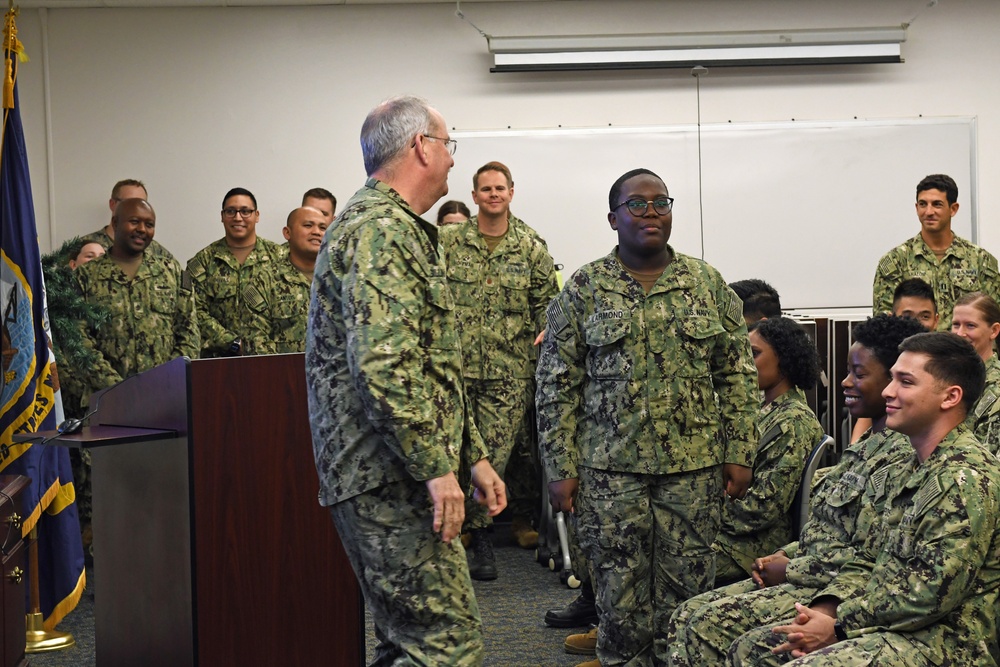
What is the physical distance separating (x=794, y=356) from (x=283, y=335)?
110 inches

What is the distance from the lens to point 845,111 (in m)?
7.48

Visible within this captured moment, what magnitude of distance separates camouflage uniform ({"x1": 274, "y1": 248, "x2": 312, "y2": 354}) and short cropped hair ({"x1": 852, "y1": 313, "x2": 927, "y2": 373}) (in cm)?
309

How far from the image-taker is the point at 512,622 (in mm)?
4277

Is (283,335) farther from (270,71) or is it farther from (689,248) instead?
(689,248)

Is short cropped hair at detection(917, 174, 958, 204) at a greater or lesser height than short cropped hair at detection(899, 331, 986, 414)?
greater

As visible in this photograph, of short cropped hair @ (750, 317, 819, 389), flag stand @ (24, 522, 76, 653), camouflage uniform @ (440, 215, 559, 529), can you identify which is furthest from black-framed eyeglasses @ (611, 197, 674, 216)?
flag stand @ (24, 522, 76, 653)

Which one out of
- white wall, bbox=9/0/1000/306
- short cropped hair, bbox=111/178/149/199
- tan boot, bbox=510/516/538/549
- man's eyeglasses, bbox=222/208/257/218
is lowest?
tan boot, bbox=510/516/538/549

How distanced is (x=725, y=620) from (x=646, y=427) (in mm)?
616

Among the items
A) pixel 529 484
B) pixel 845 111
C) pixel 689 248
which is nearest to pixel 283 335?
pixel 529 484

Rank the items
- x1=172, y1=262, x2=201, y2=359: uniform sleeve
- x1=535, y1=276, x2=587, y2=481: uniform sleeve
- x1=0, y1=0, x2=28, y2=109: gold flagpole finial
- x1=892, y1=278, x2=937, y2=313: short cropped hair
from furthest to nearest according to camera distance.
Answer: x1=172, y1=262, x2=201, y2=359: uniform sleeve → x1=892, y1=278, x2=937, y2=313: short cropped hair → x1=0, y1=0, x2=28, y2=109: gold flagpole finial → x1=535, y1=276, x2=587, y2=481: uniform sleeve

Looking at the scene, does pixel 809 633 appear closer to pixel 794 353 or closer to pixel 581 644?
pixel 794 353

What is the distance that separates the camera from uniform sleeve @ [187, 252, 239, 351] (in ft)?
18.1

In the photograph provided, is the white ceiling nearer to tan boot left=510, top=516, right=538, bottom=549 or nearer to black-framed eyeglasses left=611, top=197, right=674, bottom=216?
tan boot left=510, top=516, right=538, bottom=549

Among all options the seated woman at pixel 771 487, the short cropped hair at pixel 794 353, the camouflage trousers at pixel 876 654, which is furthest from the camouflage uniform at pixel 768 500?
the camouflage trousers at pixel 876 654
